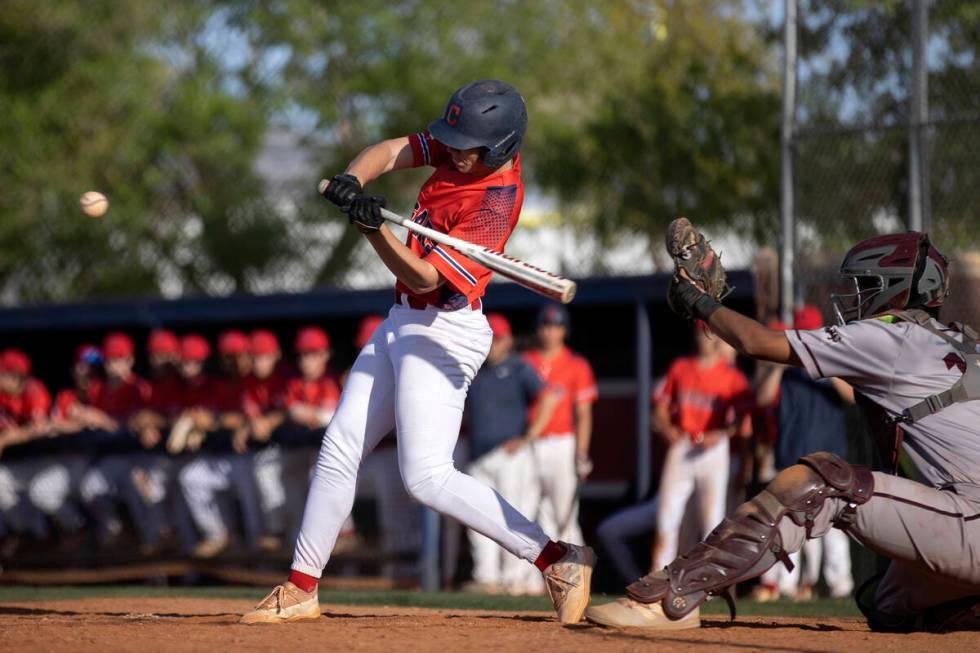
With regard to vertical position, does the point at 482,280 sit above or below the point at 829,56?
below

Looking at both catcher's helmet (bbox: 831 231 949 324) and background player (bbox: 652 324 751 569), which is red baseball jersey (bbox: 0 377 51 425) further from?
catcher's helmet (bbox: 831 231 949 324)

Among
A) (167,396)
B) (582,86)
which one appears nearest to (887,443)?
(167,396)

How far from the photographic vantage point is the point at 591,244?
55.7 feet

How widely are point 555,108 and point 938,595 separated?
15877 millimetres

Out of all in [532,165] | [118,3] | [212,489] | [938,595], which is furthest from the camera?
[532,165]

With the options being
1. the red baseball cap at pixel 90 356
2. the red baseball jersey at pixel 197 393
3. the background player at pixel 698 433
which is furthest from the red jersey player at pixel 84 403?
the background player at pixel 698 433

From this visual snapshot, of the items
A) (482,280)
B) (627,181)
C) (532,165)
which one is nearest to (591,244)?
(627,181)

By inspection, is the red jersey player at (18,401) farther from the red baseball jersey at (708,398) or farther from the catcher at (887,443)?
the catcher at (887,443)

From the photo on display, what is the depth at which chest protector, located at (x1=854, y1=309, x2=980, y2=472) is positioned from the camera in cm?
438

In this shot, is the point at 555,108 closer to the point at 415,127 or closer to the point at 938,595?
the point at 415,127

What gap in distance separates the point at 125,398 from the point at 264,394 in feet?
4.35

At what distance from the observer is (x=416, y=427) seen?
475 cm

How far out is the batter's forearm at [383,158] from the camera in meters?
4.89

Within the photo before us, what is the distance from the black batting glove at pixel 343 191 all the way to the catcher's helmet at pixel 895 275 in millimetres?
1557
